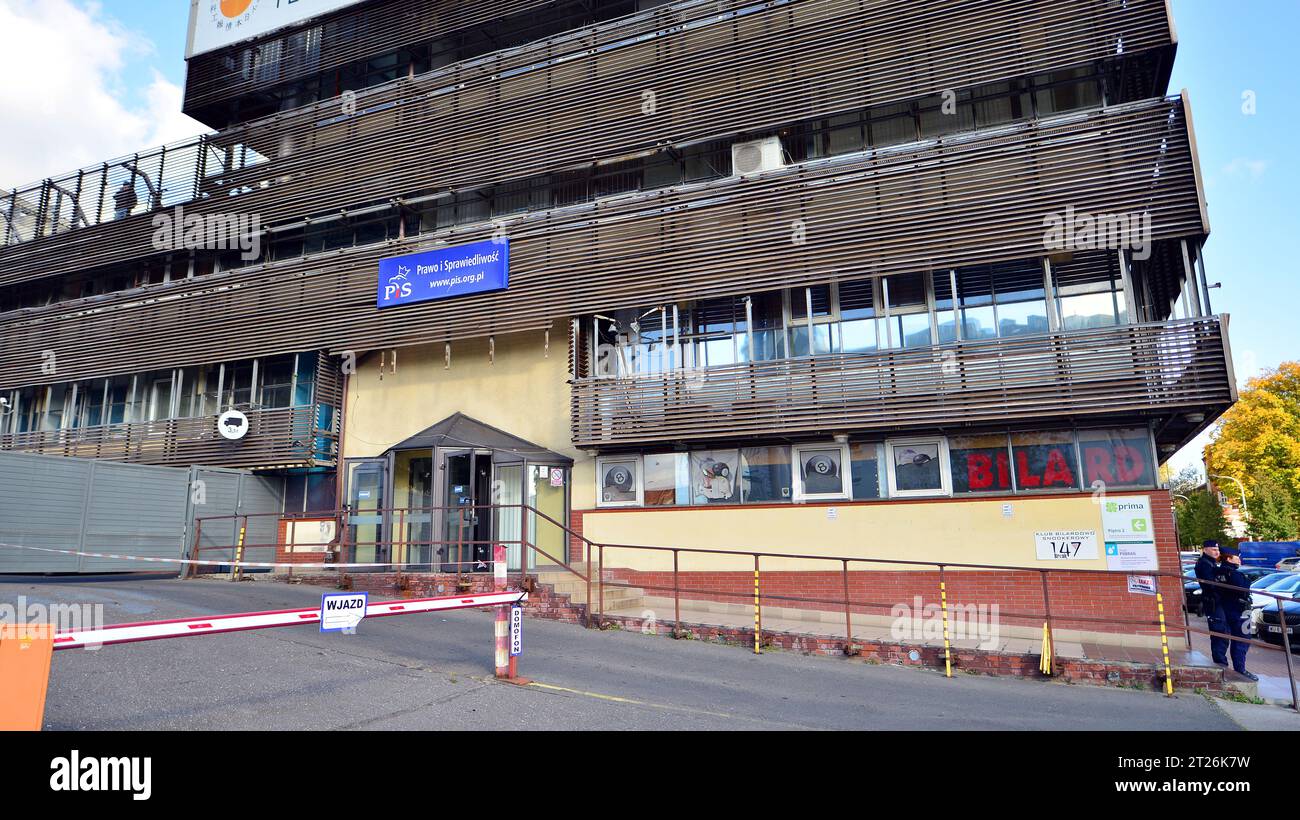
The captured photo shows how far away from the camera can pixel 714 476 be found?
50.3ft

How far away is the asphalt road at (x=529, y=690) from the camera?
628 cm

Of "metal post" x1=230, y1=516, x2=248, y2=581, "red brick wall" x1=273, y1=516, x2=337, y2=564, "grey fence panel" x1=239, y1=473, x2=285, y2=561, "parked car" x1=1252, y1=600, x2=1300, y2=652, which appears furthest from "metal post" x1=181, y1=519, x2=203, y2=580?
"parked car" x1=1252, y1=600, x2=1300, y2=652

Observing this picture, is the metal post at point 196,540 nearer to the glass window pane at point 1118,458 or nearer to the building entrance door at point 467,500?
the building entrance door at point 467,500

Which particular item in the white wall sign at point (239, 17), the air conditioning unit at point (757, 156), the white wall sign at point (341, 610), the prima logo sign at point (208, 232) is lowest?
the white wall sign at point (341, 610)

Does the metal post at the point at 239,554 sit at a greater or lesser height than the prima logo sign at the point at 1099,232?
lesser

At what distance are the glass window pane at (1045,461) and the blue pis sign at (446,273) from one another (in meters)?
10.8

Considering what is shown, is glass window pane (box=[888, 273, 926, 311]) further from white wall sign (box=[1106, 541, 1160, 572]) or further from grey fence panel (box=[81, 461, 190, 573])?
grey fence panel (box=[81, 461, 190, 573])

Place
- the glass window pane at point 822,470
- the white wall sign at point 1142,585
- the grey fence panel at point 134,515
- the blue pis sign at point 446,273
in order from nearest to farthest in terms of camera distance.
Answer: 1. the white wall sign at point 1142,585
2. the glass window pane at point 822,470
3. the grey fence panel at point 134,515
4. the blue pis sign at point 446,273

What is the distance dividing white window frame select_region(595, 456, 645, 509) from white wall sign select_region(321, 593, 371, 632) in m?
9.84

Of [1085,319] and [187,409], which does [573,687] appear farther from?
[187,409]

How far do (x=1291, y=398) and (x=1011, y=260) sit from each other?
43495mm

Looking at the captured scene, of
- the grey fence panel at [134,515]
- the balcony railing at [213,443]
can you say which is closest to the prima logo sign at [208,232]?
the balcony railing at [213,443]

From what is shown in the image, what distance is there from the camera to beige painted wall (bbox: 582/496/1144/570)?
12812 millimetres

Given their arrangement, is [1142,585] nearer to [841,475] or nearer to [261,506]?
[841,475]
